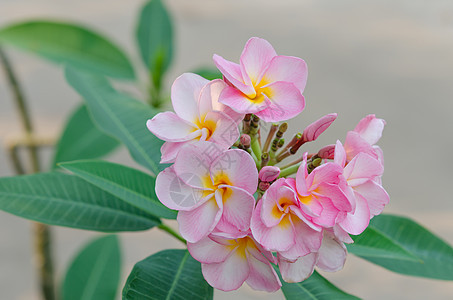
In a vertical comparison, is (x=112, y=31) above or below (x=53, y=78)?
above

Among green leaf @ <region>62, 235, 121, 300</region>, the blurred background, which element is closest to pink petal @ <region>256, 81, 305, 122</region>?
green leaf @ <region>62, 235, 121, 300</region>

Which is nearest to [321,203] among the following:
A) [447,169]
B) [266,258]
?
[266,258]

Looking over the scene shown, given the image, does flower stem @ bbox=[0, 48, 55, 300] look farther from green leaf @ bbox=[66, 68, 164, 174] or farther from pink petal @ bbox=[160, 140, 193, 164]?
pink petal @ bbox=[160, 140, 193, 164]

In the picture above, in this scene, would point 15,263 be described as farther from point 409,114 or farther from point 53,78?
point 409,114

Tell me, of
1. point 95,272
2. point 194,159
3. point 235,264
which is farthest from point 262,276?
point 95,272

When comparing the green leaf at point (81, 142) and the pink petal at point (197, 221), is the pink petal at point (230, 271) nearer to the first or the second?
the pink petal at point (197, 221)

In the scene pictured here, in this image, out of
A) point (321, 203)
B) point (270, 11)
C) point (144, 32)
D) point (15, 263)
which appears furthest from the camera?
point (270, 11)
